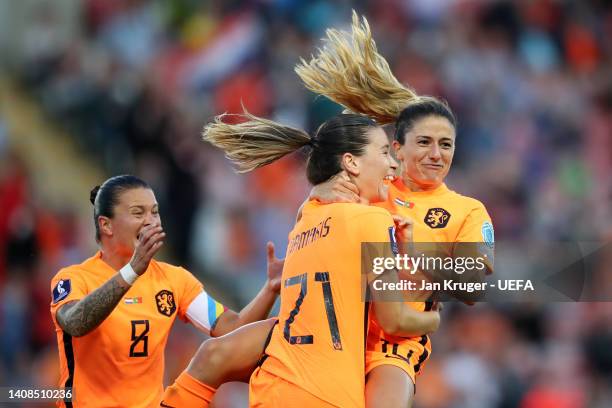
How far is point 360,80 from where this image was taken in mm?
6590

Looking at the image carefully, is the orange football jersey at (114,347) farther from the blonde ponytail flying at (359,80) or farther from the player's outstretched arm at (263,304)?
the blonde ponytail flying at (359,80)

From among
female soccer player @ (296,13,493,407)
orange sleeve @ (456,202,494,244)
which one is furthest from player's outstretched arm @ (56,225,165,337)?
orange sleeve @ (456,202,494,244)

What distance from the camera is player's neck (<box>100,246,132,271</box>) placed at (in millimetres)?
6512

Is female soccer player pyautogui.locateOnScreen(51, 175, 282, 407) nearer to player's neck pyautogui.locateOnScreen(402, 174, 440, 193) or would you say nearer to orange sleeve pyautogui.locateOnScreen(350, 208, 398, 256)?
player's neck pyautogui.locateOnScreen(402, 174, 440, 193)

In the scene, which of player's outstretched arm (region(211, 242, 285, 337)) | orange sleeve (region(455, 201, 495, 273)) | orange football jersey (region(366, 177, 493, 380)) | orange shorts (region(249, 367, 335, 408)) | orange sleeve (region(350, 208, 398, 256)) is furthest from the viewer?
player's outstretched arm (region(211, 242, 285, 337))

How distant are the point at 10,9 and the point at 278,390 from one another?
32.9ft

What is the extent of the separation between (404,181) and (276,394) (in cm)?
151

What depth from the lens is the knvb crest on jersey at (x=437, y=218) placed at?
20.1ft

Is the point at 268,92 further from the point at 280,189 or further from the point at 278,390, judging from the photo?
the point at 278,390

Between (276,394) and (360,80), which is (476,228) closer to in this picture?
(360,80)

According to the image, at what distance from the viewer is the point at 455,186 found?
472 inches

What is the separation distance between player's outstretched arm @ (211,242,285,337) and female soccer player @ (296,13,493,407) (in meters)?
0.78

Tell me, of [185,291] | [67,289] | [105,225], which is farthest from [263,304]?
[67,289]

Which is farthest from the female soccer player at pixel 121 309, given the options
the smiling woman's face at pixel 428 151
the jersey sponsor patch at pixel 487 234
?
the jersey sponsor patch at pixel 487 234
